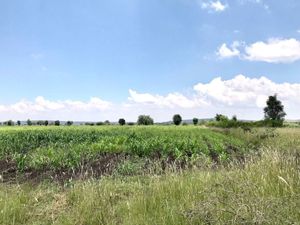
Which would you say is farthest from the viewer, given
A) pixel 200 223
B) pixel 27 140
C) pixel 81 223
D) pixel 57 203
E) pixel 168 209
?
pixel 27 140

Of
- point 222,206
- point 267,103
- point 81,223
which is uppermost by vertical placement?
point 267,103

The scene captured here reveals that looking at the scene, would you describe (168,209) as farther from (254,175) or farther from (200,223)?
(254,175)

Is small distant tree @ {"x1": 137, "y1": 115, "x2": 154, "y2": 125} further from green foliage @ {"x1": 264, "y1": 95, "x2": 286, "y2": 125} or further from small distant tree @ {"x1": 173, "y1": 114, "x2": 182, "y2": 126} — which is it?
green foliage @ {"x1": 264, "y1": 95, "x2": 286, "y2": 125}

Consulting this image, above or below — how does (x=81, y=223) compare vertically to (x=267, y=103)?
below

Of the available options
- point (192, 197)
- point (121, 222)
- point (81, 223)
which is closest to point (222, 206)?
point (192, 197)

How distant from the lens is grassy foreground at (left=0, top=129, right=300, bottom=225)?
5.23 m

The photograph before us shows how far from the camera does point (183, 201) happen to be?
22.6ft

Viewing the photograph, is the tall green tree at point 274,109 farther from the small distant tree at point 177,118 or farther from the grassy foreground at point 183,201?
the grassy foreground at point 183,201

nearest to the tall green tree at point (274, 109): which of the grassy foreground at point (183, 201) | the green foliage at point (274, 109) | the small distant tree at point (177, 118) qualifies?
the green foliage at point (274, 109)

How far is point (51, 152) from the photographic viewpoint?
1803 centimetres

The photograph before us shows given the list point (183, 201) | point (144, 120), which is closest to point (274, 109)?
point (144, 120)

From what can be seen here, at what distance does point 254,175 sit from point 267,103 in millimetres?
87260

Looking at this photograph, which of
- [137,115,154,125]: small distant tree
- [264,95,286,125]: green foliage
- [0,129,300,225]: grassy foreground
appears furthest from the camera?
[264,95,286,125]: green foliage

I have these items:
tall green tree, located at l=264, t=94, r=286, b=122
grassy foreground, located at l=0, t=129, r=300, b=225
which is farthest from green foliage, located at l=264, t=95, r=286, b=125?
grassy foreground, located at l=0, t=129, r=300, b=225
